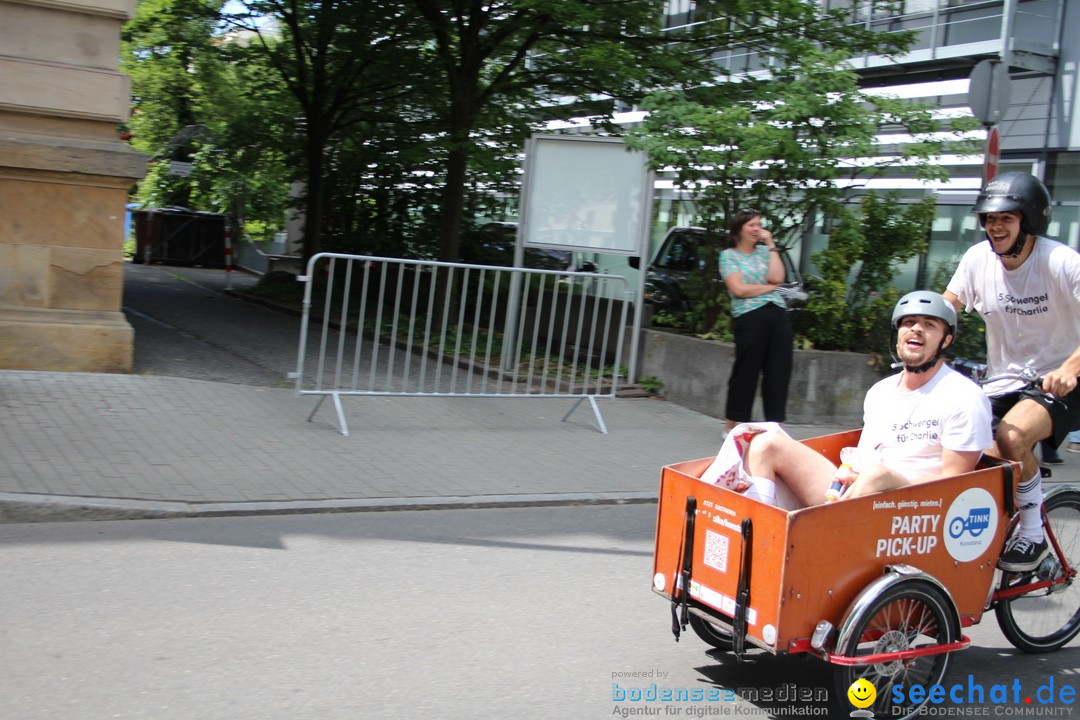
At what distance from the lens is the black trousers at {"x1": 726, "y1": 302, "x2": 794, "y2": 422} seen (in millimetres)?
9227

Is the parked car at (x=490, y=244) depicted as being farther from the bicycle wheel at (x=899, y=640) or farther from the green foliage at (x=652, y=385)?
the bicycle wheel at (x=899, y=640)

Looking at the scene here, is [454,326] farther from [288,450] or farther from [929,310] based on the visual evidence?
[929,310]

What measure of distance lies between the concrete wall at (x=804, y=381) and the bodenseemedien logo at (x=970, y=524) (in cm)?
617

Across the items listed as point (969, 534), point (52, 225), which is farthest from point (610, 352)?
point (969, 534)

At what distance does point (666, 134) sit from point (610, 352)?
224cm

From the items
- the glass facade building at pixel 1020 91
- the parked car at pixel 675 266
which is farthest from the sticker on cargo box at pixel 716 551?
the glass facade building at pixel 1020 91

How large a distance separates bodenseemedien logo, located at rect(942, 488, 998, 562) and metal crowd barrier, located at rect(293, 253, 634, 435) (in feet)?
15.6

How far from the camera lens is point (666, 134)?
1098 cm

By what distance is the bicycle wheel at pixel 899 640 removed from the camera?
13.0 ft

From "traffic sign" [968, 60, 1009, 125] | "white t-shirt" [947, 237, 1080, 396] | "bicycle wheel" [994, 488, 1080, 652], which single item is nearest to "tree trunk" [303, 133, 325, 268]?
"traffic sign" [968, 60, 1009, 125]

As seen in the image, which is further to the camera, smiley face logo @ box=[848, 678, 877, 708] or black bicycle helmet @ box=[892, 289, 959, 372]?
black bicycle helmet @ box=[892, 289, 959, 372]

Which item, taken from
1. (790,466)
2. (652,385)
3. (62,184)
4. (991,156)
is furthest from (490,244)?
(790,466)

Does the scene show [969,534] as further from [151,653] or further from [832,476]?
[151,653]

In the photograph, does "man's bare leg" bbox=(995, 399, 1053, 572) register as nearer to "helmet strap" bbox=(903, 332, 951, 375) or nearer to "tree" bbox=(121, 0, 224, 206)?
"helmet strap" bbox=(903, 332, 951, 375)
